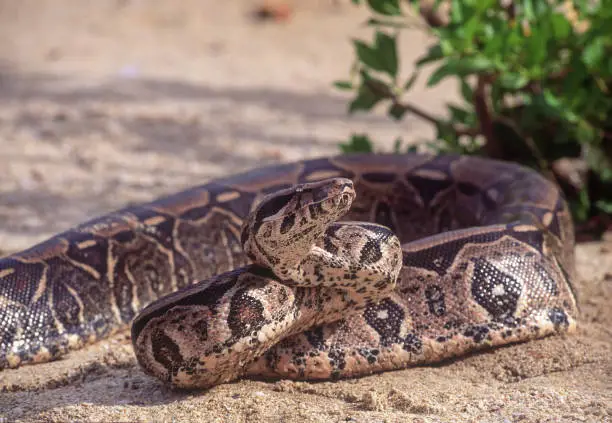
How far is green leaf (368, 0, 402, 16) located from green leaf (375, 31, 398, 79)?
19 centimetres

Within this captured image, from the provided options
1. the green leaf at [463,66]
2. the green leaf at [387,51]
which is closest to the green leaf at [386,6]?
the green leaf at [387,51]

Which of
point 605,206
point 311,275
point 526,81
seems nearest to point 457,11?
point 526,81

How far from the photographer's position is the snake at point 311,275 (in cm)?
440

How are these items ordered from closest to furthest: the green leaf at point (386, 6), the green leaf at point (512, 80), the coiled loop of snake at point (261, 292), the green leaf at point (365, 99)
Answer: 1. the coiled loop of snake at point (261, 292)
2. the green leaf at point (512, 80)
3. the green leaf at point (386, 6)
4. the green leaf at point (365, 99)

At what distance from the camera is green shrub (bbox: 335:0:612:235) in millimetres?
6918

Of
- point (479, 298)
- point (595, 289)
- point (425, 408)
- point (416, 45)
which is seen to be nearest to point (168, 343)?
point (425, 408)

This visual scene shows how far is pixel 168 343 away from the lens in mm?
4422

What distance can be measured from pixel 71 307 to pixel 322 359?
6.44 feet

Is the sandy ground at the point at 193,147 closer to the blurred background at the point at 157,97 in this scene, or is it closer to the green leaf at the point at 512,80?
the blurred background at the point at 157,97

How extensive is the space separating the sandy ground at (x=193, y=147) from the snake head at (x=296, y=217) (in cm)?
84

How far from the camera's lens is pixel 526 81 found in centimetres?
709

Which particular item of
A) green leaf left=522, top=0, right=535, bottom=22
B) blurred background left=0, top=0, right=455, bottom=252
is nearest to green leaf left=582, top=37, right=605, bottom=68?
green leaf left=522, top=0, right=535, bottom=22

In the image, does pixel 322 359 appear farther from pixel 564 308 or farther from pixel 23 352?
pixel 23 352

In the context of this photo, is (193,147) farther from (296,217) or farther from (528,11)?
(296,217)
